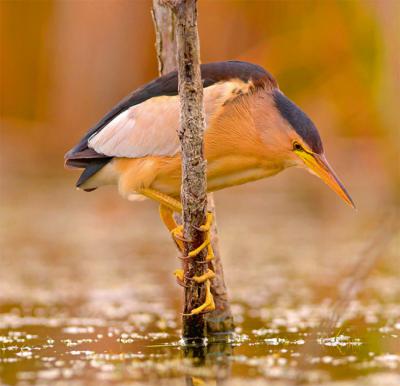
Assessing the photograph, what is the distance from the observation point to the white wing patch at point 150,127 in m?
3.71

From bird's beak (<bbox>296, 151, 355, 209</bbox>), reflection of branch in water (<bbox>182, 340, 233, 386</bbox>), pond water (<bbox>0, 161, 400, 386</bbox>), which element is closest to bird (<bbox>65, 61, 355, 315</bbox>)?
bird's beak (<bbox>296, 151, 355, 209</bbox>)

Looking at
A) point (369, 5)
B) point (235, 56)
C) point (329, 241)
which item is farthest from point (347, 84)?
point (369, 5)

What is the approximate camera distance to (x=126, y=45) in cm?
931

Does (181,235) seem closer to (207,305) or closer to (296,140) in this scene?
(207,305)

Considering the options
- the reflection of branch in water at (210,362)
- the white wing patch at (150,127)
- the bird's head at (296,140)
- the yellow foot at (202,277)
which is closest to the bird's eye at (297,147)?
the bird's head at (296,140)

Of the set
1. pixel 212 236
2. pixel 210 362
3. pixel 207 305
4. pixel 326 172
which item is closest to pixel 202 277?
pixel 207 305

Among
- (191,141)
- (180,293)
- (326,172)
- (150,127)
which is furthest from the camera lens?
(180,293)

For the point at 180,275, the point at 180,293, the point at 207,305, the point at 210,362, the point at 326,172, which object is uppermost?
the point at 326,172

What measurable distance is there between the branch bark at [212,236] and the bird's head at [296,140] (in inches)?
15.3

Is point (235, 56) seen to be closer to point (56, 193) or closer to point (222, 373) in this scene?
point (56, 193)

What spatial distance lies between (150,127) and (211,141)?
0.98 ft

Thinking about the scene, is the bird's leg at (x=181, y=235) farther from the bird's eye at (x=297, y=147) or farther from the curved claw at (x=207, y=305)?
the bird's eye at (x=297, y=147)

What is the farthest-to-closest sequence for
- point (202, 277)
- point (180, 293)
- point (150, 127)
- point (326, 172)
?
point (180, 293), point (150, 127), point (326, 172), point (202, 277)

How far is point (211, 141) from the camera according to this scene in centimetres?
364
